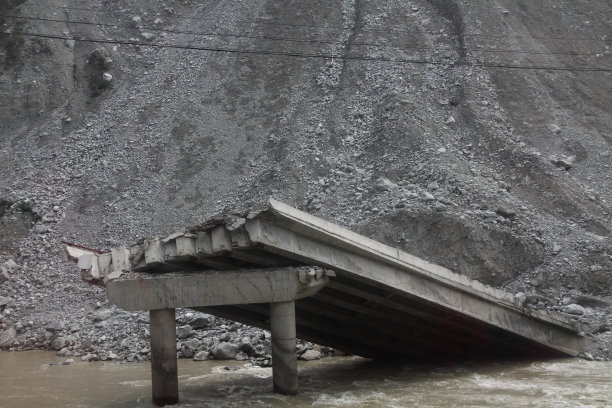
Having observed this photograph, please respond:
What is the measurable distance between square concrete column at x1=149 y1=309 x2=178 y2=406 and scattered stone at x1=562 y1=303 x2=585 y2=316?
7538mm

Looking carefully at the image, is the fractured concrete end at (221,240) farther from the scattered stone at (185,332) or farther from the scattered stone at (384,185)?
the scattered stone at (384,185)

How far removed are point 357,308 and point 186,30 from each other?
19.4 meters

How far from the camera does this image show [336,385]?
35.5ft

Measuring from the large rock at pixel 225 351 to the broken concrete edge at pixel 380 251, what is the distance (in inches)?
177

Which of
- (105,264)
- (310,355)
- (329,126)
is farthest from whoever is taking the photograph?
(329,126)

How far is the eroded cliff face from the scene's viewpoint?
632 inches

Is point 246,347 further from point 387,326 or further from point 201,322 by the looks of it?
point 387,326

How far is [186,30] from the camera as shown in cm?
2761

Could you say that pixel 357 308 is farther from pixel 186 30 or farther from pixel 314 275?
pixel 186 30

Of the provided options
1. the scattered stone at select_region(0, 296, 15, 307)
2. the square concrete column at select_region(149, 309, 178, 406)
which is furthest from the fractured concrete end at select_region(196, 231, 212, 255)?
the scattered stone at select_region(0, 296, 15, 307)

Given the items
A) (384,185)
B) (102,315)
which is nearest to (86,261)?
(102,315)

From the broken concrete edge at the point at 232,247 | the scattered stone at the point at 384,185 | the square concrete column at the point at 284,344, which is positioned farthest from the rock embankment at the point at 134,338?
the scattered stone at the point at 384,185

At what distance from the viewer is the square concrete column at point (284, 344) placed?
941cm

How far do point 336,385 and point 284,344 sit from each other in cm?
183
